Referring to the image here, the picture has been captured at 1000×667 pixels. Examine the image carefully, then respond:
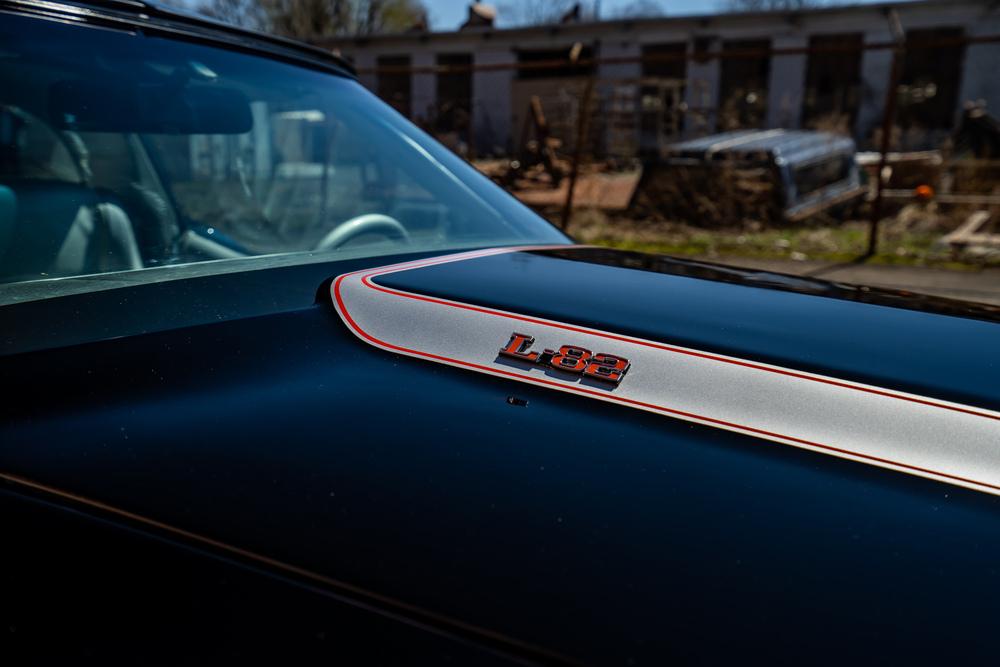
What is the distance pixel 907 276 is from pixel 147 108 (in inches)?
292

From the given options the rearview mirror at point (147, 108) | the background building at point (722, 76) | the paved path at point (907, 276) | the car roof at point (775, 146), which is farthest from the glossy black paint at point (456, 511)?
the background building at point (722, 76)

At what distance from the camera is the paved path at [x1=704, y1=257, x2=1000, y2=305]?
695 cm

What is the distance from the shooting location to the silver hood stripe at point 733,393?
0.96 metres

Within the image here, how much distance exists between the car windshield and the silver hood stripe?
0.51 m

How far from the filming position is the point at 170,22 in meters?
1.83

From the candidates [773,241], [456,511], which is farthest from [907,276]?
[456,511]

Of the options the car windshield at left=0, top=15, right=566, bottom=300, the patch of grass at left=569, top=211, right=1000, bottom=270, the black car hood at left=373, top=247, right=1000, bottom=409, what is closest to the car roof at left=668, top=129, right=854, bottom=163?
the patch of grass at left=569, top=211, right=1000, bottom=270

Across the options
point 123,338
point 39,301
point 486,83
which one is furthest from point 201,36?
point 486,83

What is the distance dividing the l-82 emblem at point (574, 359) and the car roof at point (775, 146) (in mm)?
9544

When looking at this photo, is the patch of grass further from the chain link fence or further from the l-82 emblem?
the l-82 emblem

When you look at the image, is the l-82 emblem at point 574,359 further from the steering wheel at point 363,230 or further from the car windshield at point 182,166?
the steering wheel at point 363,230

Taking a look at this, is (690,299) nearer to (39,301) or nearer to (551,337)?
(551,337)

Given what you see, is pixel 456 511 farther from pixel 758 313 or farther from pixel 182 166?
pixel 182 166

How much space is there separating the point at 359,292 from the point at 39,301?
494mm
